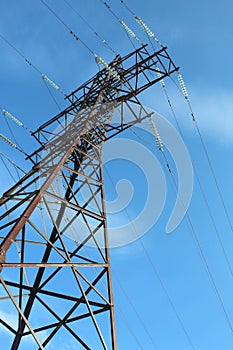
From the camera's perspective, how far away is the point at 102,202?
11.4 metres

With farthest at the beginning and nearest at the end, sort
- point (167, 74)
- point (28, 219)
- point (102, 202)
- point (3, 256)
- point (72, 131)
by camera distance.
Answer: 1. point (167, 74)
2. point (72, 131)
3. point (102, 202)
4. point (28, 219)
5. point (3, 256)

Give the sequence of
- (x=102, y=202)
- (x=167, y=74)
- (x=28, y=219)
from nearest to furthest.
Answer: (x=28, y=219)
(x=102, y=202)
(x=167, y=74)

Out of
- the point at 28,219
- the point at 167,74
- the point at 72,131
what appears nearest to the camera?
the point at 28,219

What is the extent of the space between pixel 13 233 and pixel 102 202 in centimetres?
410

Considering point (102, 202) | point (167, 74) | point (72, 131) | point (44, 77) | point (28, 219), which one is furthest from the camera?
point (44, 77)

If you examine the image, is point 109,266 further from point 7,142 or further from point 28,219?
point 7,142

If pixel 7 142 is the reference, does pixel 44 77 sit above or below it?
above

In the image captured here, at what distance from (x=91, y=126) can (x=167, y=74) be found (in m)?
3.80

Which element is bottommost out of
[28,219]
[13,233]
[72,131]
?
[13,233]

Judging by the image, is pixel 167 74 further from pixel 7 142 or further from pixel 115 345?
pixel 115 345

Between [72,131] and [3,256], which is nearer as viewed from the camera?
[3,256]

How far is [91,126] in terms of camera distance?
13.4 metres

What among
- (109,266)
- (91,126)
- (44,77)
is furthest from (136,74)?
(109,266)

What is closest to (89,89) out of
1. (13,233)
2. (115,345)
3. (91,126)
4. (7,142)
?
(91,126)
